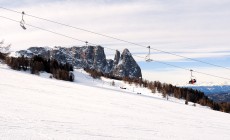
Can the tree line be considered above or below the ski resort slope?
above

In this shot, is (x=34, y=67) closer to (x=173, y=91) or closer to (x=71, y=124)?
(x=173, y=91)

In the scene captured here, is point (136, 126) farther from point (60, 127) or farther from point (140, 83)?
point (140, 83)

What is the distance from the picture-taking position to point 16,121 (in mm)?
7023

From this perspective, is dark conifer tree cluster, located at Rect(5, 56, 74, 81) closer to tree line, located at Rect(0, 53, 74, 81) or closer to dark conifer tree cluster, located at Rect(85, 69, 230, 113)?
tree line, located at Rect(0, 53, 74, 81)

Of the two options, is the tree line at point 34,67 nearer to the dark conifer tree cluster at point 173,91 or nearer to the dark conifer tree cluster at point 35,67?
the dark conifer tree cluster at point 35,67

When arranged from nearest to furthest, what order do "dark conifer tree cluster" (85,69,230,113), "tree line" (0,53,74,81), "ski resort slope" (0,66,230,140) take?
"ski resort slope" (0,66,230,140)
"tree line" (0,53,74,81)
"dark conifer tree cluster" (85,69,230,113)

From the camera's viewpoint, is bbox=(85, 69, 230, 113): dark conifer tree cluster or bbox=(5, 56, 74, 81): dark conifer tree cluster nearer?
bbox=(5, 56, 74, 81): dark conifer tree cluster

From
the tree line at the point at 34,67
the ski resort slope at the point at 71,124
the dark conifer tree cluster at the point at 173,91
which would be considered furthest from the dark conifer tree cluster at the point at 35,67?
the ski resort slope at the point at 71,124

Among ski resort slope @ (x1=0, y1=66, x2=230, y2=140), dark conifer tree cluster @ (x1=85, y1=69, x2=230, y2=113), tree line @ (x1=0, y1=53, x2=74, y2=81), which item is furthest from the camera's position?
dark conifer tree cluster @ (x1=85, y1=69, x2=230, y2=113)

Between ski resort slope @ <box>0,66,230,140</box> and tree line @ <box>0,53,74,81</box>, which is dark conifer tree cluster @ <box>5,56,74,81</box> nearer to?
tree line @ <box>0,53,74,81</box>

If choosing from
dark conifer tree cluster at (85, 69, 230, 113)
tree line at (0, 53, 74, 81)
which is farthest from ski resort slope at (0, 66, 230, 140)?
dark conifer tree cluster at (85, 69, 230, 113)

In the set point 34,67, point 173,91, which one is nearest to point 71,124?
point 34,67

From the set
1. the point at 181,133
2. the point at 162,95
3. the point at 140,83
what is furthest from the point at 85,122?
the point at 140,83

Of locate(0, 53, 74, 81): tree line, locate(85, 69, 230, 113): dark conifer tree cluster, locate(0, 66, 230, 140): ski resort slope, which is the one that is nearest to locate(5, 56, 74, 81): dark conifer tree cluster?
locate(0, 53, 74, 81): tree line
